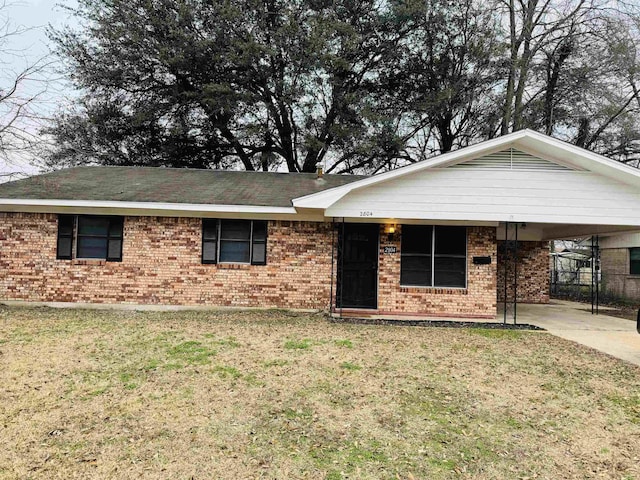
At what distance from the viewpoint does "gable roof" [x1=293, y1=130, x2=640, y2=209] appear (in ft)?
27.1

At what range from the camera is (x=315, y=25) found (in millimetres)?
16312

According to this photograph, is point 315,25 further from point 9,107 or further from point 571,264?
point 571,264

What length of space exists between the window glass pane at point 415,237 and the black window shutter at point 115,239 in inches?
260

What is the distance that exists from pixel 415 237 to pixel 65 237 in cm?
818

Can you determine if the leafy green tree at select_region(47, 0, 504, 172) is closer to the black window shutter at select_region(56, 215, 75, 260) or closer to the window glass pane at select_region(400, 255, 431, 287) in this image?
the black window shutter at select_region(56, 215, 75, 260)

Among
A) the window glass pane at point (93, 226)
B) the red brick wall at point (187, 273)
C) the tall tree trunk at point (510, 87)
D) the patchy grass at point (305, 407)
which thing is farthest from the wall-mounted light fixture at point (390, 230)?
the tall tree trunk at point (510, 87)

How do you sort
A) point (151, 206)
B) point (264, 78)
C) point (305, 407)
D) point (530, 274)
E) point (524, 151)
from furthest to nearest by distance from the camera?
point (264, 78) → point (530, 274) → point (151, 206) → point (524, 151) → point (305, 407)

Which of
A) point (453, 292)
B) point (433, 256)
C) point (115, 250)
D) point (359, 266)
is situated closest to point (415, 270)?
point (433, 256)

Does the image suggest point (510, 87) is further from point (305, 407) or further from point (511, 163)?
point (305, 407)

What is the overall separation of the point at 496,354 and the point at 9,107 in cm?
1001

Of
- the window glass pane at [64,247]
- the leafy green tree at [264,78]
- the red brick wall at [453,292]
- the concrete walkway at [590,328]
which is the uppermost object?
the leafy green tree at [264,78]

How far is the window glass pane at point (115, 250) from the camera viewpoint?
9.88 meters

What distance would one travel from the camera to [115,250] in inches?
389

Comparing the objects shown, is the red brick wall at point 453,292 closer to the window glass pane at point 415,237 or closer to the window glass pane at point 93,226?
the window glass pane at point 415,237
